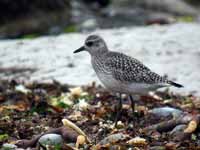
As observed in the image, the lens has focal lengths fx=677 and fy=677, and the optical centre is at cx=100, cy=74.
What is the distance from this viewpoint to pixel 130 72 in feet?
28.3

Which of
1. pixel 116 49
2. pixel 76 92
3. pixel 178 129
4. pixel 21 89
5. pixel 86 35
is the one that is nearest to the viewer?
pixel 178 129

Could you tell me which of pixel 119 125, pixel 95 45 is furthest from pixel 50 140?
pixel 95 45

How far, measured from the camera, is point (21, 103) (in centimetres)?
977

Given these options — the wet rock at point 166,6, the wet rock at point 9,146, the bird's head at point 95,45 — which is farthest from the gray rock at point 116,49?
the wet rock at point 166,6

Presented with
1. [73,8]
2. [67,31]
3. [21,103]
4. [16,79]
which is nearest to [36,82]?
[16,79]

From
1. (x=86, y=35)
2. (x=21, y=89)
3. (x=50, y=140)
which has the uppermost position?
(x=86, y=35)

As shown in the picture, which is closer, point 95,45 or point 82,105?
point 95,45

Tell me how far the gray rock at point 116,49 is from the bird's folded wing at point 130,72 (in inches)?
92.3

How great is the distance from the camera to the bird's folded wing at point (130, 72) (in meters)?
8.55

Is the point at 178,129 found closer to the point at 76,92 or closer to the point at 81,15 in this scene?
the point at 76,92

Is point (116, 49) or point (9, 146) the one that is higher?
point (116, 49)

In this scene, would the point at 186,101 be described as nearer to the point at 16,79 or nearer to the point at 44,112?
the point at 44,112

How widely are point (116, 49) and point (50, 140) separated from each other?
6201 millimetres

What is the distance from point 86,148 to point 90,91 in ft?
10.9
